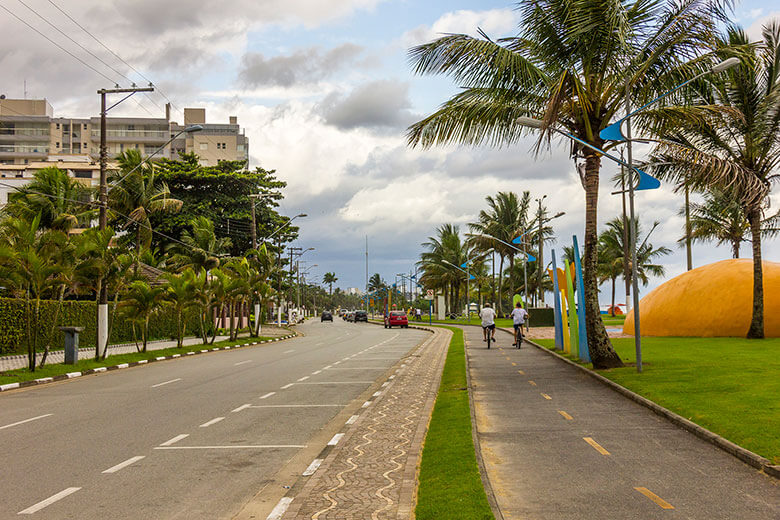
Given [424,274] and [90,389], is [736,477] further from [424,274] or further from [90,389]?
[424,274]

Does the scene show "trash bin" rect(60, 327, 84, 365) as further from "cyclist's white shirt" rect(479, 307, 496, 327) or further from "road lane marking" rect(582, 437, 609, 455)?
"road lane marking" rect(582, 437, 609, 455)

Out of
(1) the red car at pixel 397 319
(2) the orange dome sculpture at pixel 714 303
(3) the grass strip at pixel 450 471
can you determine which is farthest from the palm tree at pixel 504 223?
(3) the grass strip at pixel 450 471

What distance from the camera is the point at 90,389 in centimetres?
1705

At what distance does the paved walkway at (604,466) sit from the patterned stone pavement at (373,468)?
93 centimetres

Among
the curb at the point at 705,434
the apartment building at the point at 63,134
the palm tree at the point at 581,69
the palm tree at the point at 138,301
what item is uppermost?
the apartment building at the point at 63,134

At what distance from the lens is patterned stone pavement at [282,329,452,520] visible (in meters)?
6.37

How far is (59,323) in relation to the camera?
30125 mm

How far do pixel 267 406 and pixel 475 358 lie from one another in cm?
1231

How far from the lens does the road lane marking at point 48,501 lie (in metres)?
6.43

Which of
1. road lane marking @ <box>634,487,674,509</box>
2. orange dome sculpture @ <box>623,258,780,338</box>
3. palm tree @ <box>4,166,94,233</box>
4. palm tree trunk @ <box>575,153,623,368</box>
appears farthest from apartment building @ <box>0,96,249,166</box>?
road lane marking @ <box>634,487,674,509</box>

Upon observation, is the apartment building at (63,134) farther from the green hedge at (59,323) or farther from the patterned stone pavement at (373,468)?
the patterned stone pavement at (373,468)

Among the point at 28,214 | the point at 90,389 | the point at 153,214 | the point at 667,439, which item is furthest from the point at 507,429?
the point at 153,214

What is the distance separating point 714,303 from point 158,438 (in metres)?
25.3

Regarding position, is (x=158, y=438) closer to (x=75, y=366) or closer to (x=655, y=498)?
(x=655, y=498)
